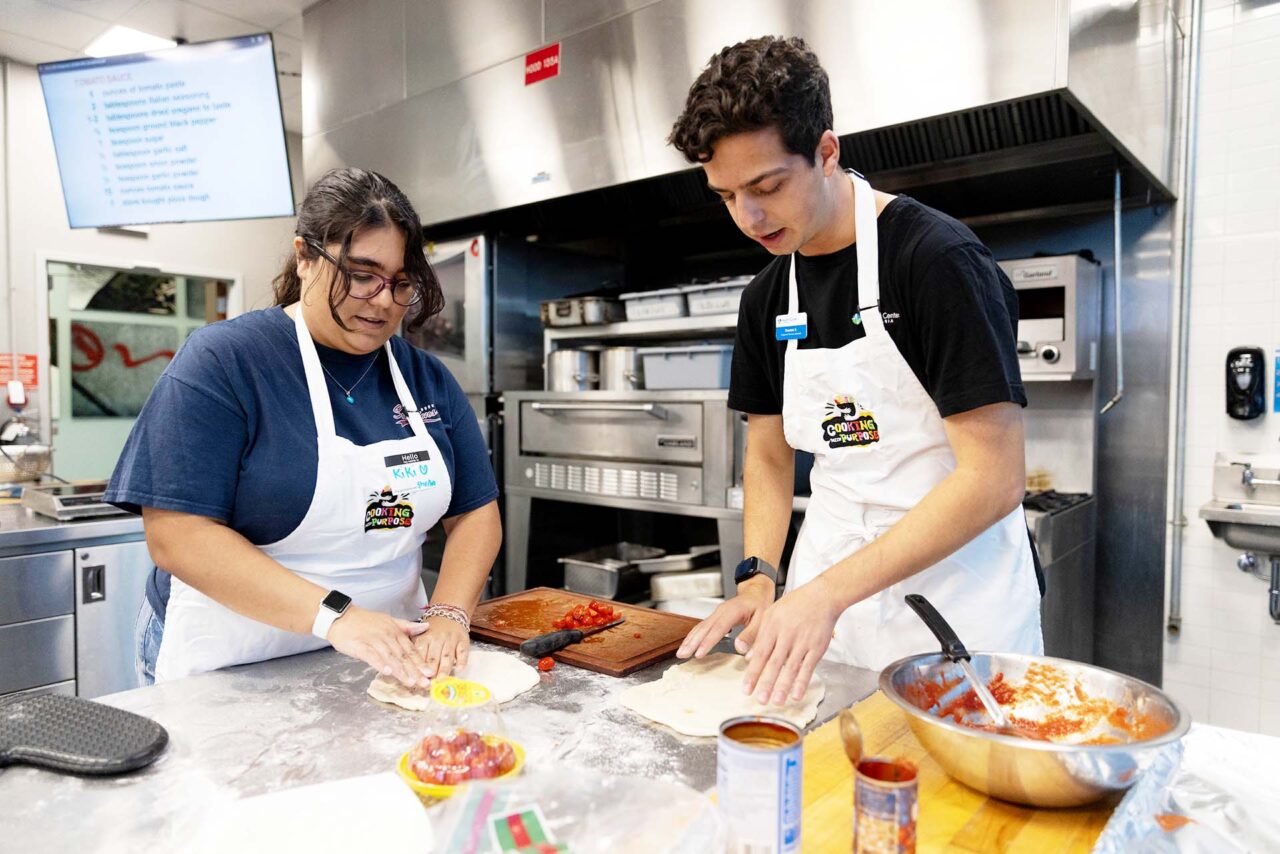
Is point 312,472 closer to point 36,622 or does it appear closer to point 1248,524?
point 36,622

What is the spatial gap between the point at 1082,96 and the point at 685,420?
57.4 inches

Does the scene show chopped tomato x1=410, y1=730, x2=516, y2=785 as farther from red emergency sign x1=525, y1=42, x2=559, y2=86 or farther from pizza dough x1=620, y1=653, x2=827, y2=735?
red emergency sign x1=525, y1=42, x2=559, y2=86

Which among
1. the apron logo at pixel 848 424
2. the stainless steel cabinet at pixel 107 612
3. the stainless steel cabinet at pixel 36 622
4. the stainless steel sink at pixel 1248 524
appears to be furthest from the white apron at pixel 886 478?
the stainless steel cabinet at pixel 36 622

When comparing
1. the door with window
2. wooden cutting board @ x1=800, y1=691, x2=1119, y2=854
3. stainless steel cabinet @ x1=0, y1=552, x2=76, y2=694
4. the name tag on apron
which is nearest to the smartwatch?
the name tag on apron

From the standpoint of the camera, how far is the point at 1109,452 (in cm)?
282

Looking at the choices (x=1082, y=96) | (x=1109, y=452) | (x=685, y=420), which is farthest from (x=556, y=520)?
(x=1082, y=96)

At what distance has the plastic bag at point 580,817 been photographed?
2.26ft

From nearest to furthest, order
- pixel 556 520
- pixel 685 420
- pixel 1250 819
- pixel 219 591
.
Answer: pixel 1250 819 < pixel 219 591 < pixel 685 420 < pixel 556 520

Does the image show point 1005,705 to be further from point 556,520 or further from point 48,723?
point 556,520

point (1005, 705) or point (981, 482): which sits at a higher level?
point (981, 482)

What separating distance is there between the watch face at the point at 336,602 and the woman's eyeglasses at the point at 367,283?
0.50 meters

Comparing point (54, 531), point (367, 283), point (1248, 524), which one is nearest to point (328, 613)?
point (367, 283)

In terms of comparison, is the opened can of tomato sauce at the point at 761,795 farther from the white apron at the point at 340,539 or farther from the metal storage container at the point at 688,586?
the metal storage container at the point at 688,586

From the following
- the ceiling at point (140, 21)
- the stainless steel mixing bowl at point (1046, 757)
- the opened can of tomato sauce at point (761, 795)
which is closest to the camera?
the opened can of tomato sauce at point (761, 795)
